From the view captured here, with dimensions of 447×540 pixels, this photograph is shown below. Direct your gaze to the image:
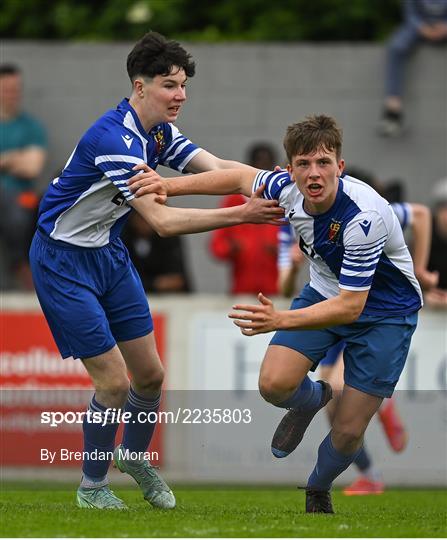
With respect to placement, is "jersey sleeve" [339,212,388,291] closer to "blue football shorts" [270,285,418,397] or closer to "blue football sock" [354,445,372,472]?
"blue football shorts" [270,285,418,397]

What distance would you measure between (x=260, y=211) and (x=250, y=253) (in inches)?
193

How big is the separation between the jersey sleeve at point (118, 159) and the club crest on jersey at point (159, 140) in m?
0.33

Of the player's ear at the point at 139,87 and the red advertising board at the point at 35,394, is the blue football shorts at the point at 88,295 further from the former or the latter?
the red advertising board at the point at 35,394

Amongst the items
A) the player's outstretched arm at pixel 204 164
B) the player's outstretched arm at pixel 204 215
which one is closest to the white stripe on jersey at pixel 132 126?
the player's outstretched arm at pixel 204 215

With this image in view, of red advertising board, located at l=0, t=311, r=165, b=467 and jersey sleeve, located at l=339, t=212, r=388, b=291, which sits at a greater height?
jersey sleeve, located at l=339, t=212, r=388, b=291

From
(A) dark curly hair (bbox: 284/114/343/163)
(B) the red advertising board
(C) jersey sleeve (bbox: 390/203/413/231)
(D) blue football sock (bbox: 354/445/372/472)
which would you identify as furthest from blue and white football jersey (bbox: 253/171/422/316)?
(B) the red advertising board

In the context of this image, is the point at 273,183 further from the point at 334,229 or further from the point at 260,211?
the point at 334,229

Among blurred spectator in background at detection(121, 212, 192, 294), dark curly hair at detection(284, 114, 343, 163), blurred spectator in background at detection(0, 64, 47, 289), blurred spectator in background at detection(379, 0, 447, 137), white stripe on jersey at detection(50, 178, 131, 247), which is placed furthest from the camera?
blurred spectator in background at detection(379, 0, 447, 137)

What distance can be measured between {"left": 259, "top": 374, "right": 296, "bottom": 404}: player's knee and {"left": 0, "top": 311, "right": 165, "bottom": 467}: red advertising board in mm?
4159

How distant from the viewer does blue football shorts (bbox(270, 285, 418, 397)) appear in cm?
818

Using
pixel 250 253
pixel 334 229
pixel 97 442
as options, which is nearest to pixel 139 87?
pixel 334 229

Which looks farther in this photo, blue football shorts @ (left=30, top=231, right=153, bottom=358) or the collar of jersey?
blue football shorts @ (left=30, top=231, right=153, bottom=358)

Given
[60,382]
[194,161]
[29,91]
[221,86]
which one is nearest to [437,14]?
[221,86]

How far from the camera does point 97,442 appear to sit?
841 centimetres
